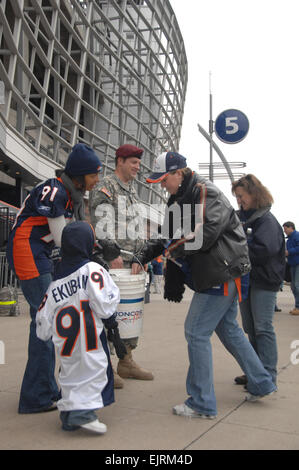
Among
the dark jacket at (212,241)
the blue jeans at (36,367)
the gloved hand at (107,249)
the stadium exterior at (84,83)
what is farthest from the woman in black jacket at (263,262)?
the stadium exterior at (84,83)

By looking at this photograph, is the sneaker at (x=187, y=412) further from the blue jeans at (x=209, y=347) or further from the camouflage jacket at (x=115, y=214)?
the camouflage jacket at (x=115, y=214)

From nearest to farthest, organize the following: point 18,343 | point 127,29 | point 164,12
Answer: point 18,343, point 127,29, point 164,12

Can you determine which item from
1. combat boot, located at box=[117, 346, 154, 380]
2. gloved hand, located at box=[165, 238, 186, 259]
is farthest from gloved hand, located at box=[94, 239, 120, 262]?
combat boot, located at box=[117, 346, 154, 380]

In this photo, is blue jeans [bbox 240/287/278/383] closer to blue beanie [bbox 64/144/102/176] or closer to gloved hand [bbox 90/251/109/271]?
gloved hand [bbox 90/251/109/271]

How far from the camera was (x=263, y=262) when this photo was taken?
12.8 ft

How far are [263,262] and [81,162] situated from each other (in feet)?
5.55

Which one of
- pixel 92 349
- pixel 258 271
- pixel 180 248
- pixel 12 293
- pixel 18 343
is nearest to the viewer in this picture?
pixel 92 349

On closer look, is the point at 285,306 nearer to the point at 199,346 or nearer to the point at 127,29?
the point at 199,346

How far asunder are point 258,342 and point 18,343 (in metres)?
3.47

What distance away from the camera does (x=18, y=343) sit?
614cm

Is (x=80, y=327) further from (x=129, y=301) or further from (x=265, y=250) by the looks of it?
(x=265, y=250)

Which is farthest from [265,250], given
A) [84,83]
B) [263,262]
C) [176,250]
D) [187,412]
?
[84,83]

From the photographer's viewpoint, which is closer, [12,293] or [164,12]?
[12,293]
